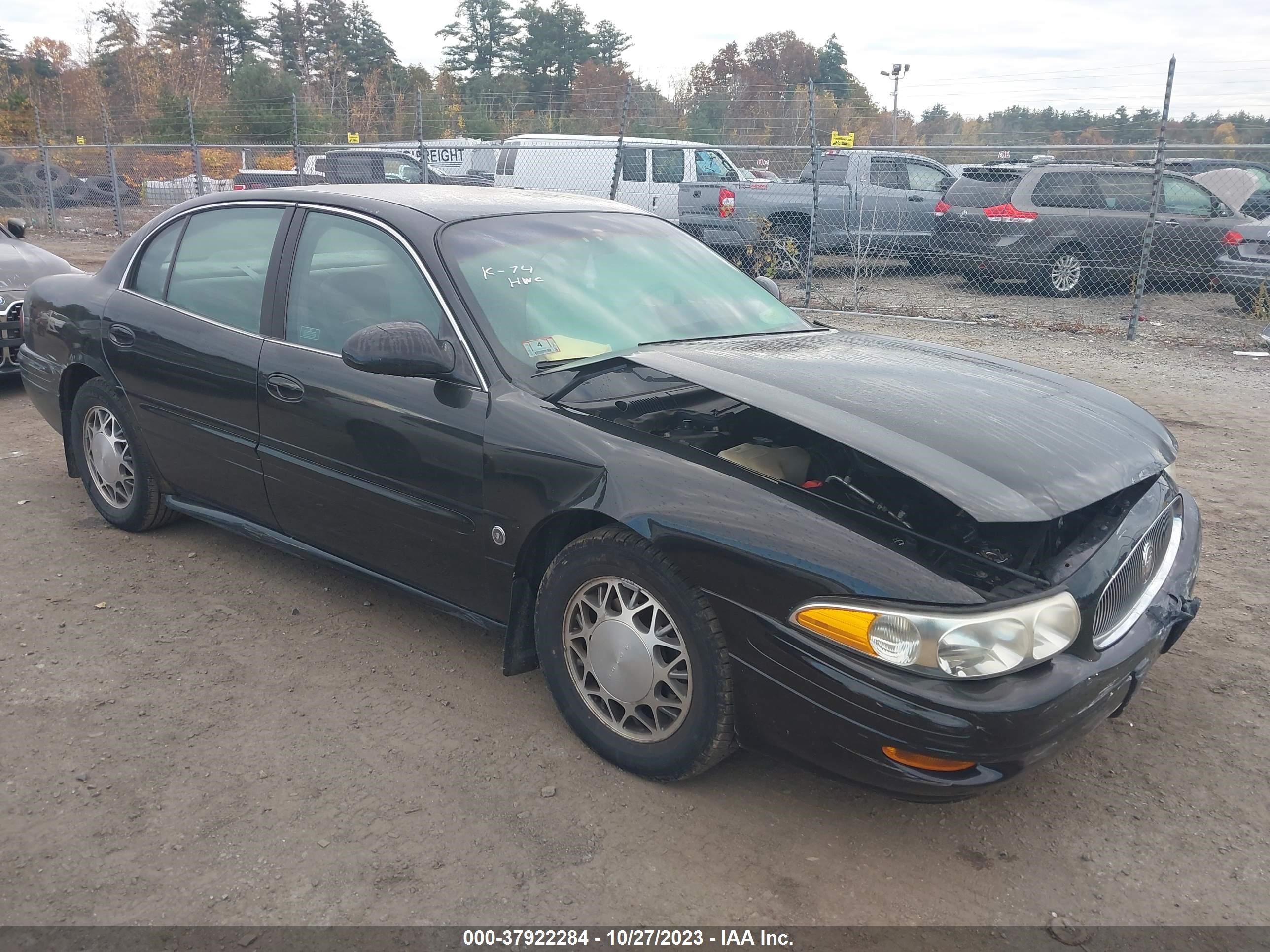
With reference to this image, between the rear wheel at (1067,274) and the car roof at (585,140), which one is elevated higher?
the car roof at (585,140)

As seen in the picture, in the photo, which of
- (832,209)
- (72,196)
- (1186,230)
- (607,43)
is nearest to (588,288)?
(1186,230)

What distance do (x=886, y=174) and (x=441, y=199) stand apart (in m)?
12.0

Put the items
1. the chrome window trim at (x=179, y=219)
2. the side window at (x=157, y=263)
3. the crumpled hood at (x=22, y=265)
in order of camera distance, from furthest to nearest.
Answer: the crumpled hood at (x=22, y=265) < the side window at (x=157, y=263) < the chrome window trim at (x=179, y=219)

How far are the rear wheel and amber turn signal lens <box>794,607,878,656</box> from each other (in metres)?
11.4

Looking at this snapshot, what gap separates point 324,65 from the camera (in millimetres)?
54812

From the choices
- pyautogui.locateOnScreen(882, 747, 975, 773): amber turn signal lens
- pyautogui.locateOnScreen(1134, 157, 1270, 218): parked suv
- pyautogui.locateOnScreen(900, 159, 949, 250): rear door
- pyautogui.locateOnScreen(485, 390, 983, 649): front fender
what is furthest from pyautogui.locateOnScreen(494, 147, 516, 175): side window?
pyautogui.locateOnScreen(882, 747, 975, 773): amber turn signal lens

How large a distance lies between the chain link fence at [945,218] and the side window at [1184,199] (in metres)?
0.02

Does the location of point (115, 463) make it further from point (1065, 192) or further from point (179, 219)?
point (1065, 192)

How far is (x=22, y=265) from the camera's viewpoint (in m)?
7.19

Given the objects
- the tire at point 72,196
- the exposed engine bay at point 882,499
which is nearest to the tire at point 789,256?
the exposed engine bay at point 882,499

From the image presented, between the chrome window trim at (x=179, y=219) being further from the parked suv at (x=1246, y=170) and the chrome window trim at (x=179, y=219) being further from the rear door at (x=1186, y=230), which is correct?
the parked suv at (x=1246, y=170)

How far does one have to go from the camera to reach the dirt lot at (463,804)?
7.84 ft

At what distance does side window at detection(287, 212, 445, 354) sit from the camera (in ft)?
11.0

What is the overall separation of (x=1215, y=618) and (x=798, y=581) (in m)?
2.40
